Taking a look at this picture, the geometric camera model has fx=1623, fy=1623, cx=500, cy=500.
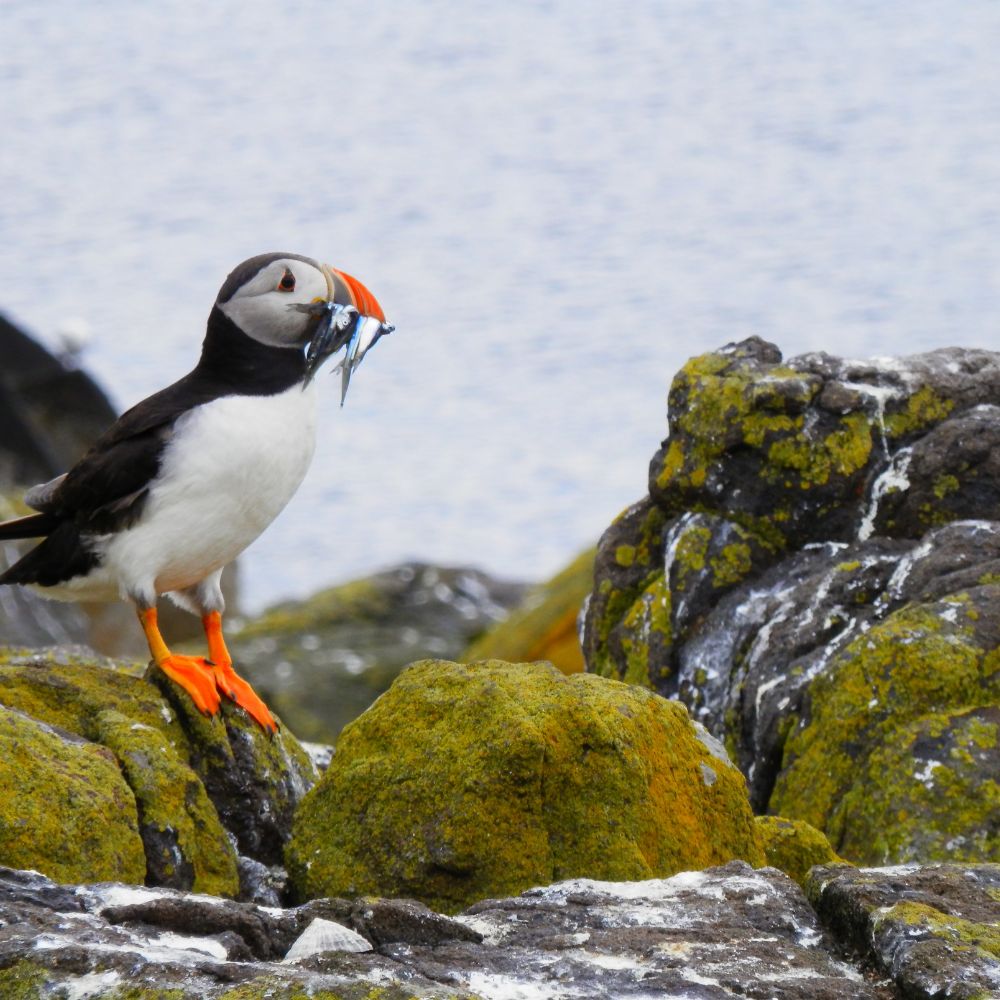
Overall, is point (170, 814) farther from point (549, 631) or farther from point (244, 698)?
point (549, 631)

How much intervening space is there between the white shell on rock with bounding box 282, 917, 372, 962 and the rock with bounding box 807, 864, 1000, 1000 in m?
1.11

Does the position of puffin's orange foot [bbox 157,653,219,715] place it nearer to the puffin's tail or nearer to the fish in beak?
the puffin's tail

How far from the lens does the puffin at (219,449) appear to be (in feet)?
18.8

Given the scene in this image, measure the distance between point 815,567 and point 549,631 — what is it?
4.74 metres

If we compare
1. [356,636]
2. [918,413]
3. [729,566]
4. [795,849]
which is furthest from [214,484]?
[356,636]

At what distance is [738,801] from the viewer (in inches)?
186

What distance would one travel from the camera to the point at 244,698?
5586 mm

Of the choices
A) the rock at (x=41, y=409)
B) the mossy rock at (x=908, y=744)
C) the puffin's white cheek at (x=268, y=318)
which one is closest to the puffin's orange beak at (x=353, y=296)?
the puffin's white cheek at (x=268, y=318)

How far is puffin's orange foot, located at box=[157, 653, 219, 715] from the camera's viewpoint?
5453 millimetres

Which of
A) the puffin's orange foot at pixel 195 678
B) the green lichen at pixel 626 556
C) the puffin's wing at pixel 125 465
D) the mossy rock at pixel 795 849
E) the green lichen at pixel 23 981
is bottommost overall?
the mossy rock at pixel 795 849

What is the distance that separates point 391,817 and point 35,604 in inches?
334

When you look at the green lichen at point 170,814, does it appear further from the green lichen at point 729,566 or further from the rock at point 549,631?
the rock at point 549,631

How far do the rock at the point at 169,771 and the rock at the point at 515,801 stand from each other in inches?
12.4

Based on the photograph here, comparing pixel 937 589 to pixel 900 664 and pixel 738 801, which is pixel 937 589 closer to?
pixel 900 664
